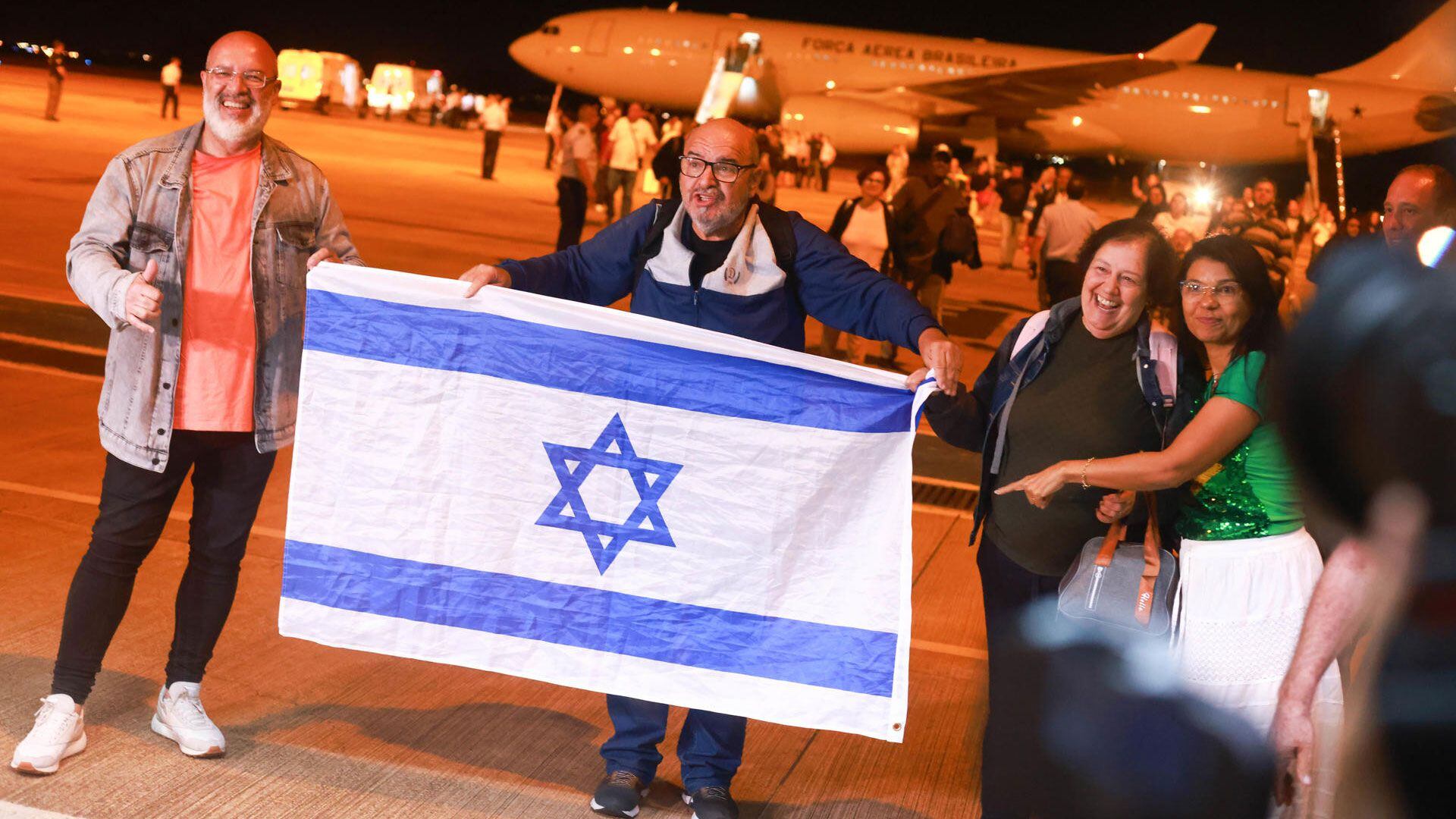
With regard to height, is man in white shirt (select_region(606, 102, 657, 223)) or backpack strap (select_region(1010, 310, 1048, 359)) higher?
man in white shirt (select_region(606, 102, 657, 223))

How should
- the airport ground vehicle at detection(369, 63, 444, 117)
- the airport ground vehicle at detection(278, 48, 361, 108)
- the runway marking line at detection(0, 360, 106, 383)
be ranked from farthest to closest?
the airport ground vehicle at detection(369, 63, 444, 117), the airport ground vehicle at detection(278, 48, 361, 108), the runway marking line at detection(0, 360, 106, 383)

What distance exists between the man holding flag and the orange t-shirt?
2.29 feet

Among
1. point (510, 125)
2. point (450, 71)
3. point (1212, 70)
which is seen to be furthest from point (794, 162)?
point (450, 71)

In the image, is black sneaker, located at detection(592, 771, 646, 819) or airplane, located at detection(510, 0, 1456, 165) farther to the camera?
airplane, located at detection(510, 0, 1456, 165)

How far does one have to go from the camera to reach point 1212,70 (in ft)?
136

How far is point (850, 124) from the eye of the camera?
34625 millimetres

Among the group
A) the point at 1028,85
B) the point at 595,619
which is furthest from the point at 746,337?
the point at 1028,85

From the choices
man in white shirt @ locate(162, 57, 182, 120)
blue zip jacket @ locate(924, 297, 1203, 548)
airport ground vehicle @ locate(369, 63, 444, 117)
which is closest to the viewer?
blue zip jacket @ locate(924, 297, 1203, 548)

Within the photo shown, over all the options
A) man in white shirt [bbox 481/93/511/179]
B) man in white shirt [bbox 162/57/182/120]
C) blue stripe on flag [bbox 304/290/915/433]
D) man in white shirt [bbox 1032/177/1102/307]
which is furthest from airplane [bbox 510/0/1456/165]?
blue stripe on flag [bbox 304/290/915/433]

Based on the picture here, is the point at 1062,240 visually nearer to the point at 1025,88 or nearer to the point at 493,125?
the point at 493,125

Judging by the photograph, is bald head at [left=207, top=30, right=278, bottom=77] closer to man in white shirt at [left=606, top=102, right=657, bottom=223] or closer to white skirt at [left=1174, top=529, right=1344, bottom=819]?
white skirt at [left=1174, top=529, right=1344, bottom=819]

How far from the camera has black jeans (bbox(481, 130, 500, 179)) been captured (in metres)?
27.4

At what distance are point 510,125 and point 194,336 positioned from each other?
1971 inches

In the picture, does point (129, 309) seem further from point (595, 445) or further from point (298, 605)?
point (595, 445)
